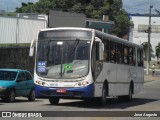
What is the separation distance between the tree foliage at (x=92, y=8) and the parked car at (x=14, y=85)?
60130 mm

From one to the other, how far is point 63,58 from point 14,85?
15.0 feet

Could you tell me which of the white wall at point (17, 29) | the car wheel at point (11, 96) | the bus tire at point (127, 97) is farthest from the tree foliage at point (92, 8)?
the car wheel at point (11, 96)

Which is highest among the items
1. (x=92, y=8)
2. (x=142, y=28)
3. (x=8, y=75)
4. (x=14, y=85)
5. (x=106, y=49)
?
(x=106, y=49)

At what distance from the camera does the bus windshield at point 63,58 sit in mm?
20359

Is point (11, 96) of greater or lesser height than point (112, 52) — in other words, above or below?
below

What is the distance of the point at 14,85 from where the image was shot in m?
24.2

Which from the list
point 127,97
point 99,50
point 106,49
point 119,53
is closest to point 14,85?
point 106,49

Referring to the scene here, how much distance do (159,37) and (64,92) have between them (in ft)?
414

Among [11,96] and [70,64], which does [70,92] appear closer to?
[70,64]

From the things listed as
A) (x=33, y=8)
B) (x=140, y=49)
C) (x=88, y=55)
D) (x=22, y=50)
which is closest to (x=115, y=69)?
(x=88, y=55)

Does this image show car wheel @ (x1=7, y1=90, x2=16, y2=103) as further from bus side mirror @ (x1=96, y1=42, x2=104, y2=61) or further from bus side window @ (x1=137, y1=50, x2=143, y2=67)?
bus side window @ (x1=137, y1=50, x2=143, y2=67)

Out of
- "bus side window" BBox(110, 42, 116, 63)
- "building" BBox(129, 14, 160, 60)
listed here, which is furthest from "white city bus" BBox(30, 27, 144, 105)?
"building" BBox(129, 14, 160, 60)

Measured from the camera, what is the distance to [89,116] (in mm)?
16922

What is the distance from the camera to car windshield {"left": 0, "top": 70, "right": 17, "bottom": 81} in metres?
24.6
